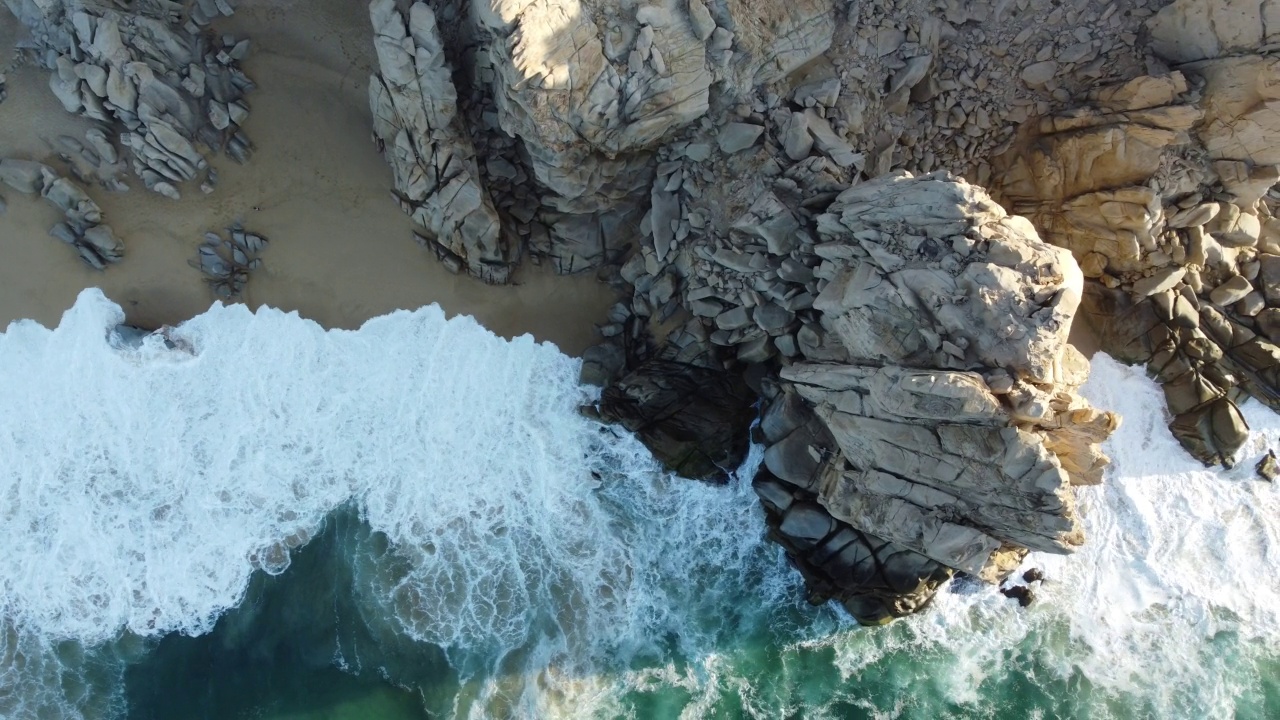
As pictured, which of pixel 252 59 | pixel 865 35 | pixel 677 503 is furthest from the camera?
pixel 677 503

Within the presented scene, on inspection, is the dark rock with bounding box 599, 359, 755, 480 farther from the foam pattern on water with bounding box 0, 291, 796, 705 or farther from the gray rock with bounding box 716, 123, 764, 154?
the gray rock with bounding box 716, 123, 764, 154

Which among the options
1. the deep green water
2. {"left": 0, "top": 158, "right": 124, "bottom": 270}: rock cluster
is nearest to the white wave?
the deep green water

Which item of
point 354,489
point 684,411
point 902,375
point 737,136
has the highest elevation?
point 354,489

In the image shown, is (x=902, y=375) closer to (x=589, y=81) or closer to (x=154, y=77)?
(x=589, y=81)

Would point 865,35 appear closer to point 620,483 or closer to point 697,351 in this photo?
point 697,351

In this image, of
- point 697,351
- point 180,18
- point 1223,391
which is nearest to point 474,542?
point 697,351

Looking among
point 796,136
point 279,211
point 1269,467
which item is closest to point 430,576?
point 279,211
